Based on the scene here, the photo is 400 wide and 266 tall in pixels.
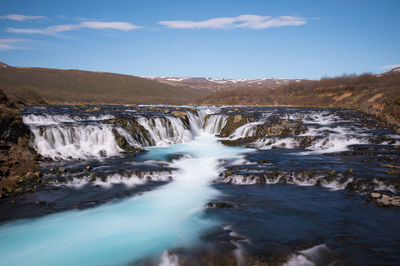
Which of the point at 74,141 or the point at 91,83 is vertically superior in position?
the point at 91,83

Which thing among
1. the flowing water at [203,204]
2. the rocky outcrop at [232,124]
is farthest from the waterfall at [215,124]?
the flowing water at [203,204]

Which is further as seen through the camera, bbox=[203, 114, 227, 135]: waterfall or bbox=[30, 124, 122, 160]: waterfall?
bbox=[203, 114, 227, 135]: waterfall

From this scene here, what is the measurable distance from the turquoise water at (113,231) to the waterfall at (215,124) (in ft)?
55.6

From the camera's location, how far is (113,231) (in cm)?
867

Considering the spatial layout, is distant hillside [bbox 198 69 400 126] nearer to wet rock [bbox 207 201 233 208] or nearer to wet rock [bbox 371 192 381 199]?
wet rock [bbox 371 192 381 199]

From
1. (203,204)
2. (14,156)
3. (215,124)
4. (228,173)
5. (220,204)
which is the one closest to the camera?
(220,204)

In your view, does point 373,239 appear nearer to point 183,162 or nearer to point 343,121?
point 183,162

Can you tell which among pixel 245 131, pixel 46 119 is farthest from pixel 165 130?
pixel 46 119

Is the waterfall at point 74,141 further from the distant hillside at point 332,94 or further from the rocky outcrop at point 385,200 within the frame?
the distant hillside at point 332,94

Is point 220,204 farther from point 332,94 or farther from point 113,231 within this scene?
point 332,94

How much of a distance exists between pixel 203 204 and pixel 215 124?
19547 mm

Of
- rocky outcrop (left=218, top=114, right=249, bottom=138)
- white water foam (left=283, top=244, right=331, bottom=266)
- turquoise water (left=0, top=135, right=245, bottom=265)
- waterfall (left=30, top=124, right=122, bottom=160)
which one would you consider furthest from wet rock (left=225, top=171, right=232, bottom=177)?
rocky outcrop (left=218, top=114, right=249, bottom=138)

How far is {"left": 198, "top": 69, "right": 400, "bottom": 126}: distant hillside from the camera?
3953 centimetres

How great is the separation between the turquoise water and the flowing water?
0.03m
